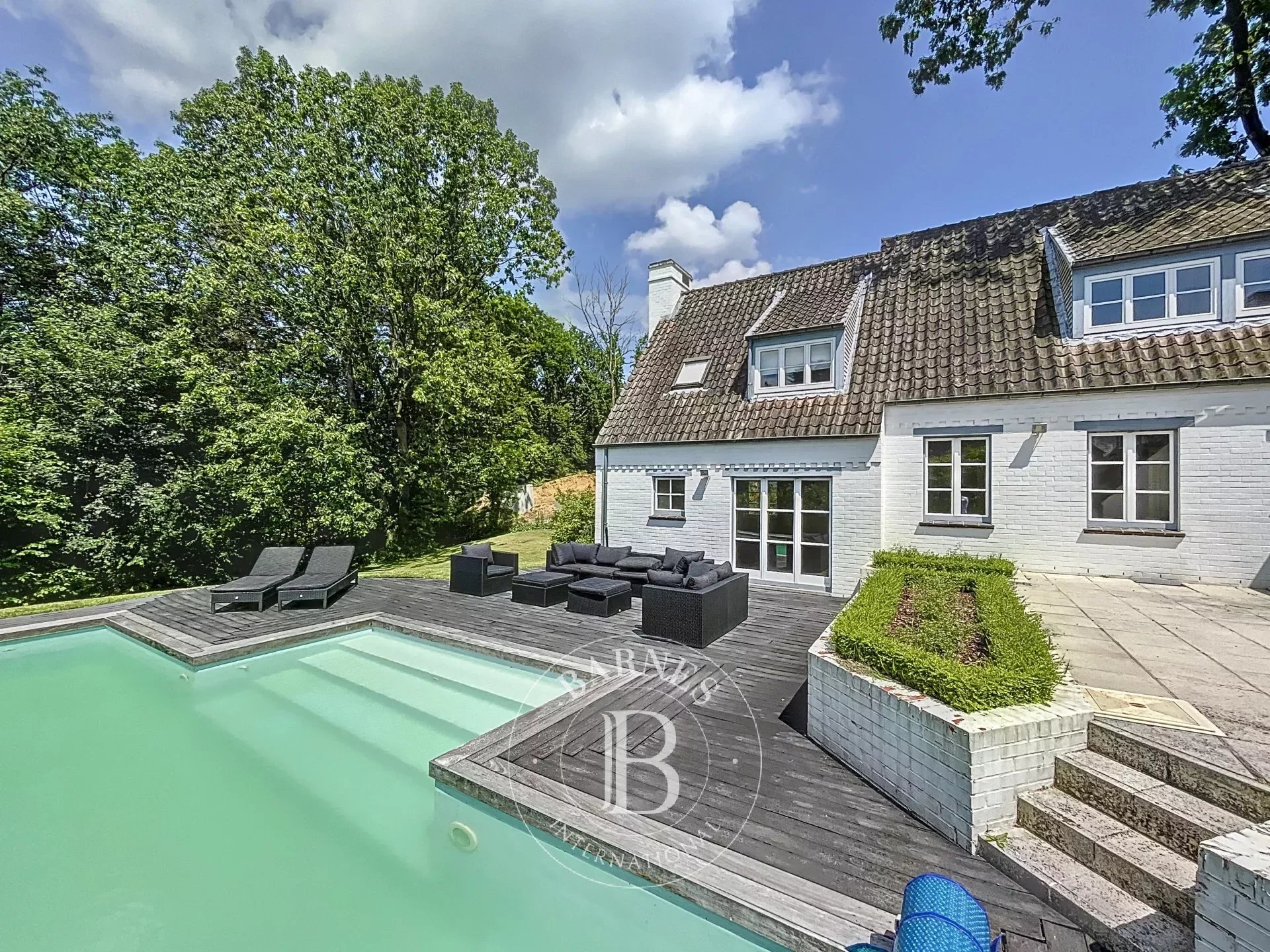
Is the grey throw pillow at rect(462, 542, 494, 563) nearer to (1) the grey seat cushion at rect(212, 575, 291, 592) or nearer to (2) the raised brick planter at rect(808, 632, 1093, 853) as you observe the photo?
(1) the grey seat cushion at rect(212, 575, 291, 592)

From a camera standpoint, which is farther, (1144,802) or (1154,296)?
(1154,296)

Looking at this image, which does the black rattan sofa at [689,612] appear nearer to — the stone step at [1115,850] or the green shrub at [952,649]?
the green shrub at [952,649]

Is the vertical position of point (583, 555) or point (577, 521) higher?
point (577, 521)

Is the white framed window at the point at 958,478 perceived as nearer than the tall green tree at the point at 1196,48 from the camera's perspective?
Yes

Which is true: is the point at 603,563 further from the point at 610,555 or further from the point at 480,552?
the point at 480,552

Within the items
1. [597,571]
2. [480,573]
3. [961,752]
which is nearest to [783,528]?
[597,571]

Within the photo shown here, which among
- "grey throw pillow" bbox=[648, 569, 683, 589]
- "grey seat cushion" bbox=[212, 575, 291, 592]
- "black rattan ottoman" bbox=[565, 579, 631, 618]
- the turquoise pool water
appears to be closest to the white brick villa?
"black rattan ottoman" bbox=[565, 579, 631, 618]

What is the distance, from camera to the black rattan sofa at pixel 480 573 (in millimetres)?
10148

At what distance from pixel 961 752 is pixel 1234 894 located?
48.1 inches

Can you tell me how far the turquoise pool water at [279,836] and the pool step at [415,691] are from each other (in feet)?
0.12

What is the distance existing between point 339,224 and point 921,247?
51.8 feet

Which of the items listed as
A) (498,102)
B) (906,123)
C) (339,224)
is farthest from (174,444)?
(906,123)

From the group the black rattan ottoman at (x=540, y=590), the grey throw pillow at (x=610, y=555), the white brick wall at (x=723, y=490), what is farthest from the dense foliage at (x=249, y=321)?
the black rattan ottoman at (x=540, y=590)

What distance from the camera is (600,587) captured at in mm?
8797
